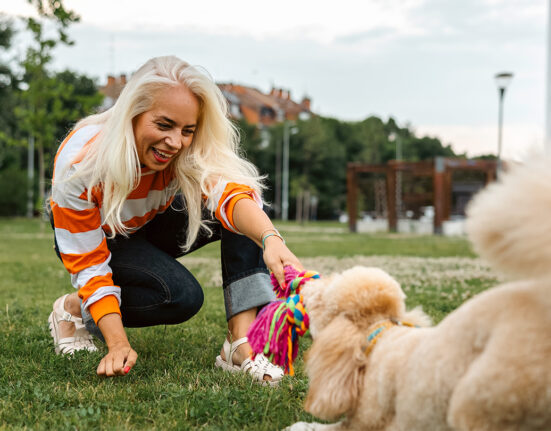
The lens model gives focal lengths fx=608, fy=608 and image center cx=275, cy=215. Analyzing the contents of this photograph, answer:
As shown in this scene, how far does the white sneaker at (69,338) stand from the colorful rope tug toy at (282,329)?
1.77 meters

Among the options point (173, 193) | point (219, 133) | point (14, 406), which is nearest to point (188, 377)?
point (14, 406)

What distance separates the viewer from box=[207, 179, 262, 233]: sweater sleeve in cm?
309

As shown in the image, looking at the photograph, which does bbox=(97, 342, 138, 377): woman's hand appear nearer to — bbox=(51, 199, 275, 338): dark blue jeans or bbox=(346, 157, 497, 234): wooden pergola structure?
bbox=(51, 199, 275, 338): dark blue jeans

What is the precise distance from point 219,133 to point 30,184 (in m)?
35.9

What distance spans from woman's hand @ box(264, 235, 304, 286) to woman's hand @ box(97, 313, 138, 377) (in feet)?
2.95

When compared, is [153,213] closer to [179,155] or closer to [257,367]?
[179,155]

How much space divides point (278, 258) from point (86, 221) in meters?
1.15

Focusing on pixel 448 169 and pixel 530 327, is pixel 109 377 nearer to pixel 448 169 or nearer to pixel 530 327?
pixel 530 327

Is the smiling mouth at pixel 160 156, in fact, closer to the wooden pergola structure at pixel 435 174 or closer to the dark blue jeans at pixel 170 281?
the dark blue jeans at pixel 170 281

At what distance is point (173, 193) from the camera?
3551 mm

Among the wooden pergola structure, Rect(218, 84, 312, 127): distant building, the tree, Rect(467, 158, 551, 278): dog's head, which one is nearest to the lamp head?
the wooden pergola structure

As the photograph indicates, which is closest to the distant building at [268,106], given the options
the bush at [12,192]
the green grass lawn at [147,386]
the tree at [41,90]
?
the bush at [12,192]

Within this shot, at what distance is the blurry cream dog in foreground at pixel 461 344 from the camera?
132cm

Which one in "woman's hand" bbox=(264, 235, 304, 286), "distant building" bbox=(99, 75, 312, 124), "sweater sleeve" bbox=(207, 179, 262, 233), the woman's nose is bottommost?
"woman's hand" bbox=(264, 235, 304, 286)
